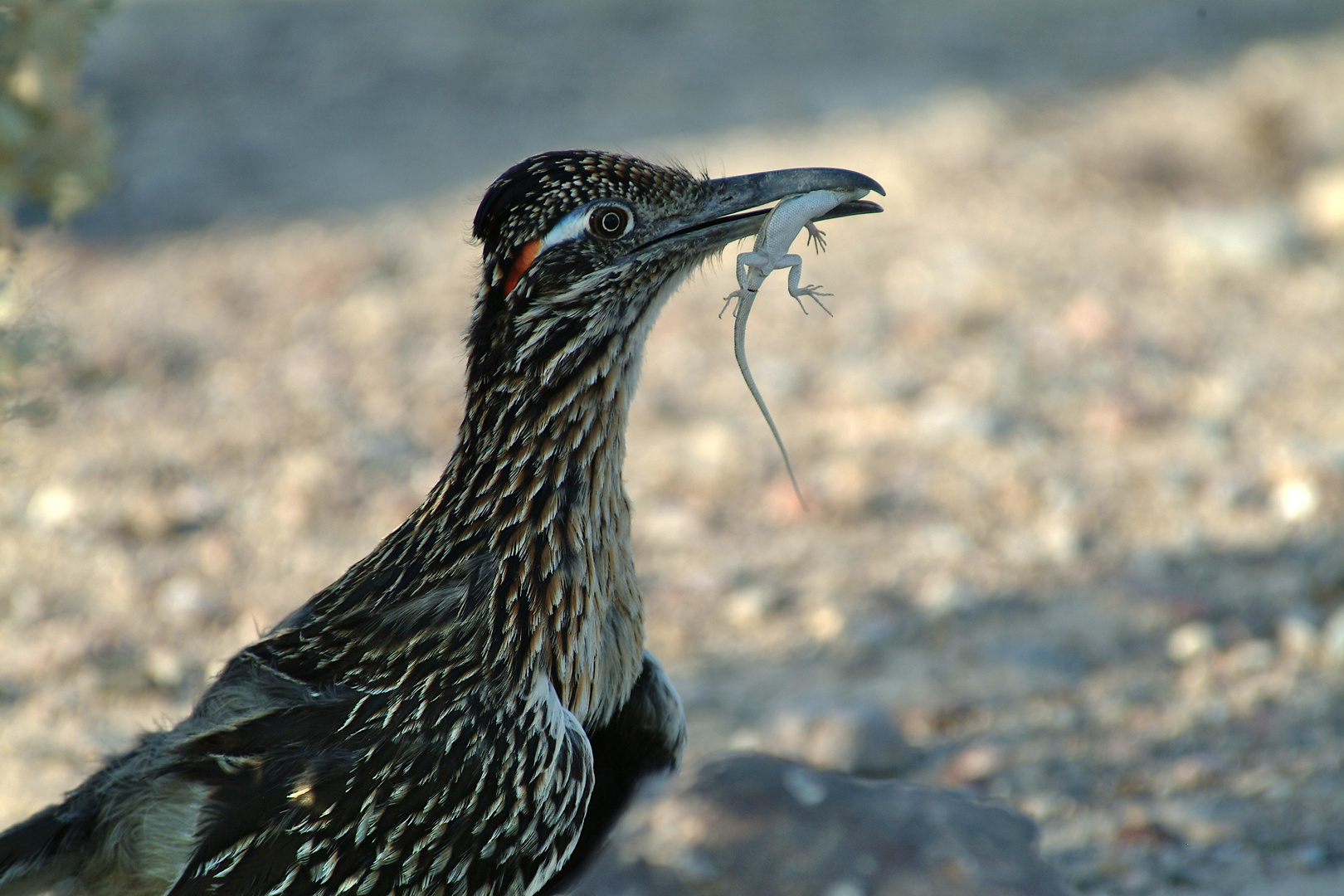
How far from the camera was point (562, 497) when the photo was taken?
280 centimetres

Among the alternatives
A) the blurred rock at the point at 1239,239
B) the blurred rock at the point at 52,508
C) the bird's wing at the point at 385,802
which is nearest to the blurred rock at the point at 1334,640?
the bird's wing at the point at 385,802

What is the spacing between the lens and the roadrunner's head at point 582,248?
8.85 feet

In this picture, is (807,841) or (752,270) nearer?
(752,270)

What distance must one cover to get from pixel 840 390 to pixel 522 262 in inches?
126

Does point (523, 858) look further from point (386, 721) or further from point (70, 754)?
point (70, 754)

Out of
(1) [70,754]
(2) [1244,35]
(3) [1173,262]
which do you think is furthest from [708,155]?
(1) [70,754]

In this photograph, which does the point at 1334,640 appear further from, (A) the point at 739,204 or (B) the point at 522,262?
(B) the point at 522,262

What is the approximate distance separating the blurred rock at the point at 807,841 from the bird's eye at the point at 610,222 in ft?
4.59

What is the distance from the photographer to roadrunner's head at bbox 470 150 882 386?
106 inches

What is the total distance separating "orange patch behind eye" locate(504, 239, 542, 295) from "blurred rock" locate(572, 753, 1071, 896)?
132cm

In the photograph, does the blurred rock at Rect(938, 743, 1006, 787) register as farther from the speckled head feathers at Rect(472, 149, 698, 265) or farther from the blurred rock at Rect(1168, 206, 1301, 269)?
the blurred rock at Rect(1168, 206, 1301, 269)

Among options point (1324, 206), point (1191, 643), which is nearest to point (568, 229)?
point (1191, 643)

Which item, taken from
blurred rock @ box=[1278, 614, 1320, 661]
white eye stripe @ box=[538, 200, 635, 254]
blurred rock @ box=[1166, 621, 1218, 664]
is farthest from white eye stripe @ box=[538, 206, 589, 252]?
blurred rock @ box=[1278, 614, 1320, 661]

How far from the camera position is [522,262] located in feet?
8.88
